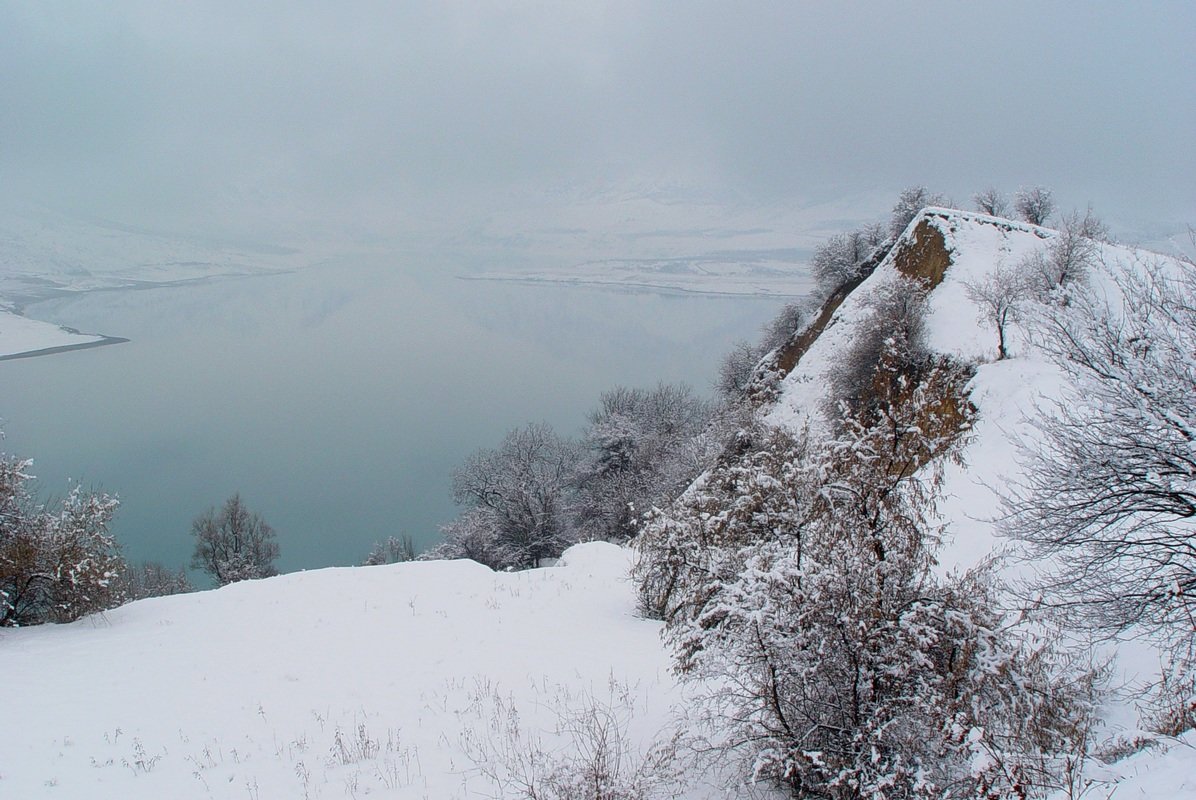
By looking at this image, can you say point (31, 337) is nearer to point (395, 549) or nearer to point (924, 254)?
point (395, 549)

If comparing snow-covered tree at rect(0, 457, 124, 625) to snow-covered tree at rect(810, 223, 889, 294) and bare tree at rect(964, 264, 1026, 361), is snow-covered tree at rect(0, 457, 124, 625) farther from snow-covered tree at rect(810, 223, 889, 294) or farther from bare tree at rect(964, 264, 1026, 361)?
snow-covered tree at rect(810, 223, 889, 294)

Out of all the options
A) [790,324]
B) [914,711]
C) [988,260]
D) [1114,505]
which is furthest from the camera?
[790,324]

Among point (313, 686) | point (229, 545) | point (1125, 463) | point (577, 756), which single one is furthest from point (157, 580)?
point (1125, 463)

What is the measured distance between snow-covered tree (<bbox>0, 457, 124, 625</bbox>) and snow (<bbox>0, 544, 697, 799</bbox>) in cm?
65

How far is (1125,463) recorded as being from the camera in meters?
6.11

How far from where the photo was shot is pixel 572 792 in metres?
4.95

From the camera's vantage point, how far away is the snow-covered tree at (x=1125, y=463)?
19.2 ft

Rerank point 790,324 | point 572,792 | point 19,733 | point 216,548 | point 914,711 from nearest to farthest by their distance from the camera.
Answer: point 914,711
point 572,792
point 19,733
point 216,548
point 790,324

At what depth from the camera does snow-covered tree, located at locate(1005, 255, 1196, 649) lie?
5.85 meters

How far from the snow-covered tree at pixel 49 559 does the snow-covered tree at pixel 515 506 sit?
23.0 metres

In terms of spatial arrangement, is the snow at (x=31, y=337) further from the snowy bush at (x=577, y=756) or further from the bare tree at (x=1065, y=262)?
the bare tree at (x=1065, y=262)

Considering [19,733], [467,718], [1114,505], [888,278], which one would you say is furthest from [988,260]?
[19,733]

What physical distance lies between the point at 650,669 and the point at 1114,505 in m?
6.30

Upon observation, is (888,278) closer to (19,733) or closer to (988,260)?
(988,260)
